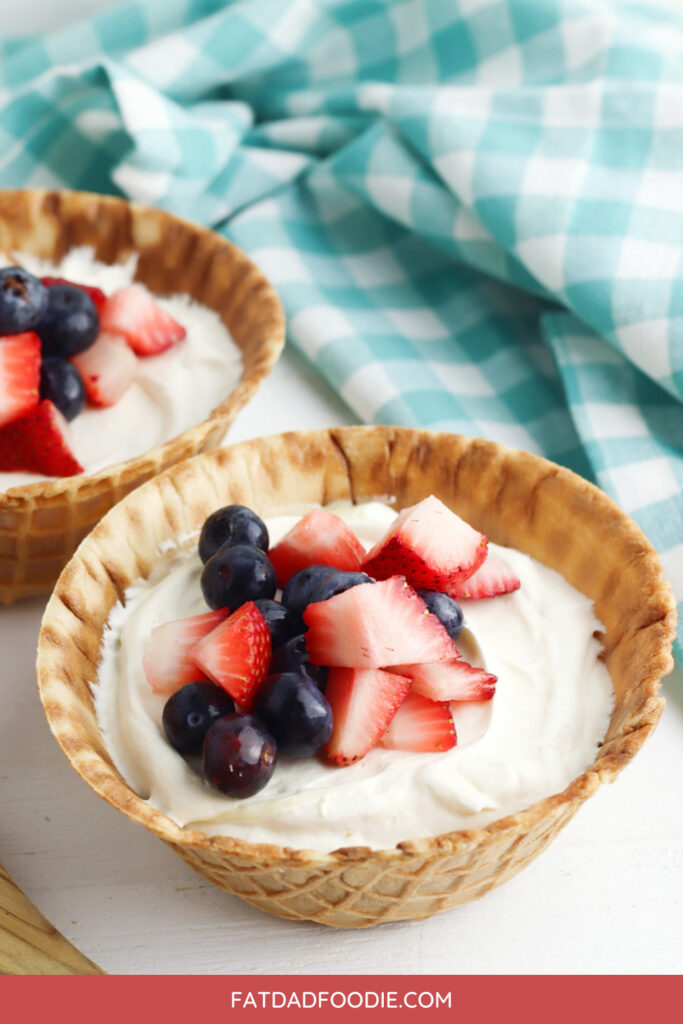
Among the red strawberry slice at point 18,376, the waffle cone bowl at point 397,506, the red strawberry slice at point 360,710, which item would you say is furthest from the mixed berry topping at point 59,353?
the red strawberry slice at point 360,710

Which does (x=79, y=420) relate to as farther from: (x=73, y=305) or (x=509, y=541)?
(x=509, y=541)

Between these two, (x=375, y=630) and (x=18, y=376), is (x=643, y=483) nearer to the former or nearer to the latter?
(x=375, y=630)

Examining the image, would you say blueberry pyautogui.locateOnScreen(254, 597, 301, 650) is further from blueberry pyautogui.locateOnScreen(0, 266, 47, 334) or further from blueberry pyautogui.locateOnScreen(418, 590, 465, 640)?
blueberry pyautogui.locateOnScreen(0, 266, 47, 334)

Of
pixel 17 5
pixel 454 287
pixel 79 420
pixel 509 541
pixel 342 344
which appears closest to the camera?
pixel 509 541

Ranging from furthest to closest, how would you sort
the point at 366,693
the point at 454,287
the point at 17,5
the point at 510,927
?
the point at 17,5 → the point at 454,287 → the point at 510,927 → the point at 366,693

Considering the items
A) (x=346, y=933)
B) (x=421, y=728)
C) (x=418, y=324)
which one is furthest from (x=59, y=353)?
A: (x=346, y=933)
